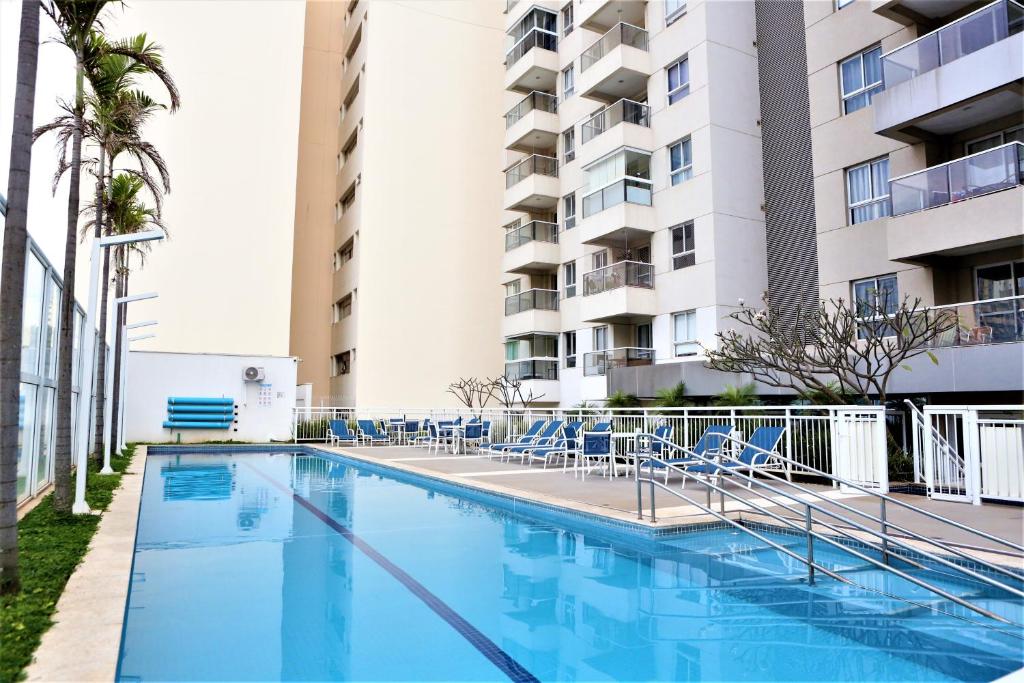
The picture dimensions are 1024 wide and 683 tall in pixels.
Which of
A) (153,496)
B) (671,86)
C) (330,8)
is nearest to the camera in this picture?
(153,496)

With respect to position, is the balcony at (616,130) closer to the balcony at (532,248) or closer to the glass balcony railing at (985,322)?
the balcony at (532,248)

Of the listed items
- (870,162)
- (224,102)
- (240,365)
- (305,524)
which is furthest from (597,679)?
(224,102)

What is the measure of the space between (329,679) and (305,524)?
5.28 metres

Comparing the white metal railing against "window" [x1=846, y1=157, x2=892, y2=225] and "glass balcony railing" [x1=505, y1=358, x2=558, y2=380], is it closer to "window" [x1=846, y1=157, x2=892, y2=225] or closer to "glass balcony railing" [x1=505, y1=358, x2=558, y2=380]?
"window" [x1=846, y1=157, x2=892, y2=225]

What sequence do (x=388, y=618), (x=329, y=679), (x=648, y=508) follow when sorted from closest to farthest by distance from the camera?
1. (x=329, y=679)
2. (x=388, y=618)
3. (x=648, y=508)

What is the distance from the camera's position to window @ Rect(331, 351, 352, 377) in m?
31.7

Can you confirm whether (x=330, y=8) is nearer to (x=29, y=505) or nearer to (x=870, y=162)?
(x=870, y=162)

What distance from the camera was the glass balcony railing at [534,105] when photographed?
29734mm

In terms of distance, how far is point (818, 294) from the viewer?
19016 millimetres

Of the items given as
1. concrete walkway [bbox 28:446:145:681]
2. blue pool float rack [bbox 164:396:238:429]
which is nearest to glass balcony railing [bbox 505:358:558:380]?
blue pool float rack [bbox 164:396:238:429]

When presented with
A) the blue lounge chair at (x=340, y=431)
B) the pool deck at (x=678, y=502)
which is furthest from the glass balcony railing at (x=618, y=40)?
the pool deck at (x=678, y=502)

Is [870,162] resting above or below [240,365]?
above

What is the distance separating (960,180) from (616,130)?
1185 cm

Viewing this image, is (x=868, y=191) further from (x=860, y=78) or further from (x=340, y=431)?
(x=340, y=431)
